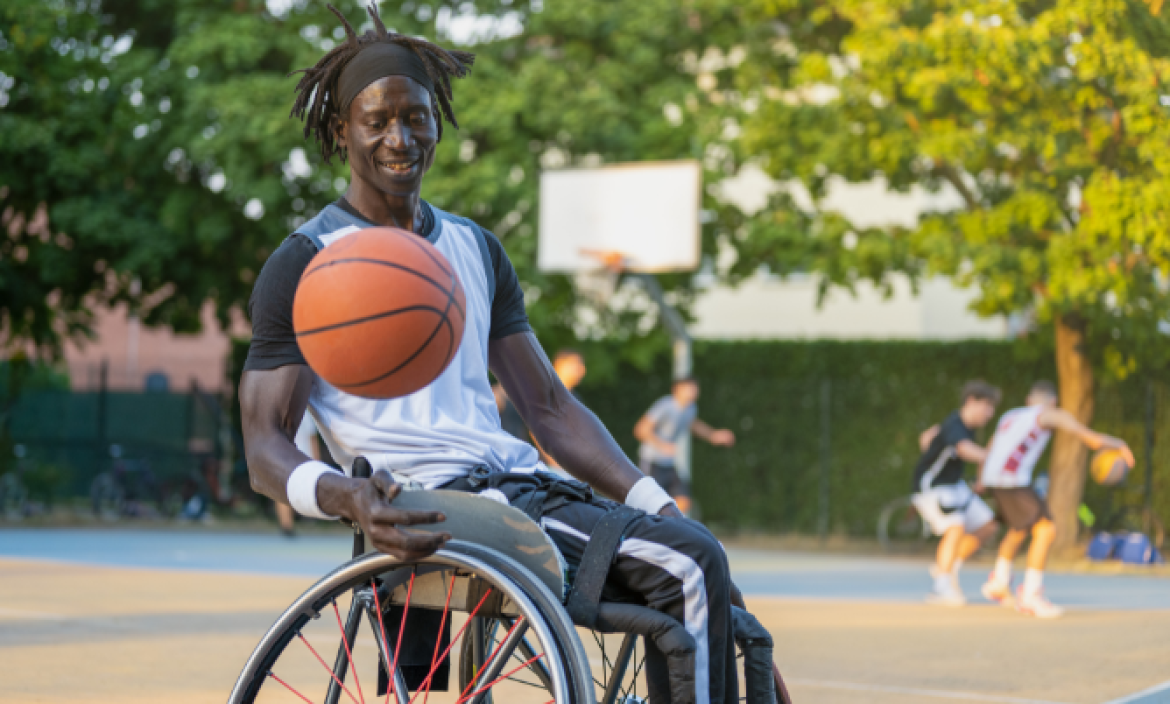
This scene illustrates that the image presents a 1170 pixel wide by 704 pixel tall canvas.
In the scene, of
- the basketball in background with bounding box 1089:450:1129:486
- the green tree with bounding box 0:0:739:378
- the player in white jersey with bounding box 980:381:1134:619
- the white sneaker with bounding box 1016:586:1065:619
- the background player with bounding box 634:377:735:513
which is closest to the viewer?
the white sneaker with bounding box 1016:586:1065:619

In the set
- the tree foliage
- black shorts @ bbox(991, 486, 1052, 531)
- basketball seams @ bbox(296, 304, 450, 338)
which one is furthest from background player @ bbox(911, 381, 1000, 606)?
basketball seams @ bbox(296, 304, 450, 338)

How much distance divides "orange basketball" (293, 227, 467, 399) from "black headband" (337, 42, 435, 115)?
1.51 ft

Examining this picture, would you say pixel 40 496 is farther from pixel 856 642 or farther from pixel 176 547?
pixel 856 642

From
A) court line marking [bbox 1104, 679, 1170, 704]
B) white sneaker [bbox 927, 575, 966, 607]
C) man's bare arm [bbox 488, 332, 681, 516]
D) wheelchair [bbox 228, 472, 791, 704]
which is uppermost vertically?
man's bare arm [bbox 488, 332, 681, 516]

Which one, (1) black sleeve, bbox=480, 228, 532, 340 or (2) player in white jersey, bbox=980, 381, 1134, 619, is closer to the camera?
(1) black sleeve, bbox=480, 228, 532, 340

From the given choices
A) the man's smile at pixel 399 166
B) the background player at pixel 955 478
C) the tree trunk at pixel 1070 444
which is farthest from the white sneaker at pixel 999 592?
the man's smile at pixel 399 166

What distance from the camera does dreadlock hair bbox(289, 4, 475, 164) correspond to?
336 centimetres

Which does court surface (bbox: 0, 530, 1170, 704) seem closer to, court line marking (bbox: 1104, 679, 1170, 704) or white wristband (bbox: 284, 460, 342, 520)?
court line marking (bbox: 1104, 679, 1170, 704)

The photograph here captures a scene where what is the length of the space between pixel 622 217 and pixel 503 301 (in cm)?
1476

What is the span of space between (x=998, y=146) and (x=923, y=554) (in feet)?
15.9

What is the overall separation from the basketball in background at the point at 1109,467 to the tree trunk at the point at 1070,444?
1513mm

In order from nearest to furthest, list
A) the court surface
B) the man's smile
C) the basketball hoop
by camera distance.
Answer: the man's smile, the court surface, the basketball hoop

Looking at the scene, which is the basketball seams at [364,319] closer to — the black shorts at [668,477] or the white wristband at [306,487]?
the white wristband at [306,487]

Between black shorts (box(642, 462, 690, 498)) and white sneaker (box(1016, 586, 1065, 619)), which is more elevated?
black shorts (box(642, 462, 690, 498))
